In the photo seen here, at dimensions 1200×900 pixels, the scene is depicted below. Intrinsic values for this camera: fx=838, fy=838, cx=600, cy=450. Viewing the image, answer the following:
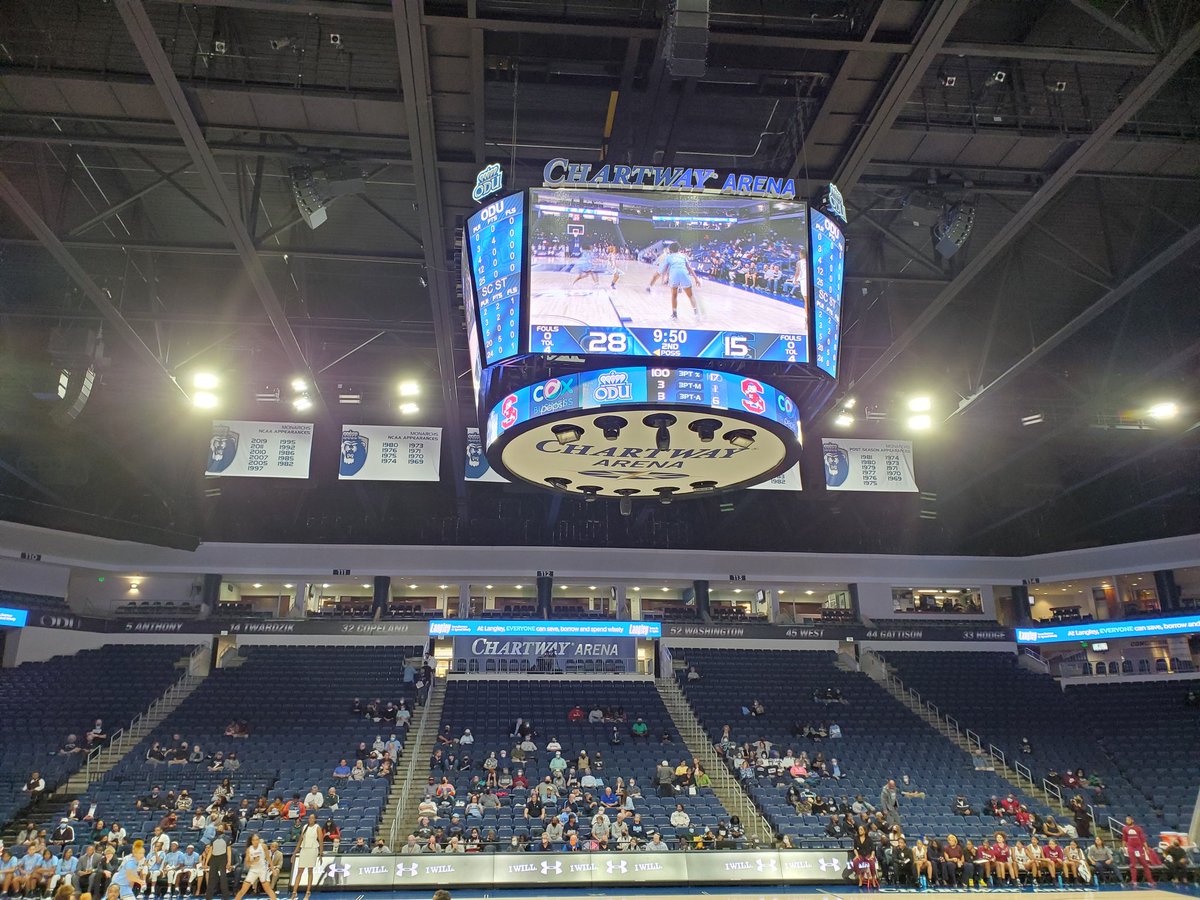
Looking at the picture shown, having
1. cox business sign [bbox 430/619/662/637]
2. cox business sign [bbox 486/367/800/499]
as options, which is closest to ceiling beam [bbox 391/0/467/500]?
cox business sign [bbox 486/367/800/499]

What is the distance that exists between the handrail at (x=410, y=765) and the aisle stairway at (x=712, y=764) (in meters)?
8.11

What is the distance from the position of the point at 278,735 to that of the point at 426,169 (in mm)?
19256

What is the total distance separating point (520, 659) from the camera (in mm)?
31281

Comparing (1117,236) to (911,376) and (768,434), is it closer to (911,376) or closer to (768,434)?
(911,376)

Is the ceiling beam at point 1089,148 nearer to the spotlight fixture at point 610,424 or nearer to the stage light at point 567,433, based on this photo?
the spotlight fixture at point 610,424

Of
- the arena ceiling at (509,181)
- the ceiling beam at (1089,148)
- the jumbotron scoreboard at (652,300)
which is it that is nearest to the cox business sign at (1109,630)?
the arena ceiling at (509,181)

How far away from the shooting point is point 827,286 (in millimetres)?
11492

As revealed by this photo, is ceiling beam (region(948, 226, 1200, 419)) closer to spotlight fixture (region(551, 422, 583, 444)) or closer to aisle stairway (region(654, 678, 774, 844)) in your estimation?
spotlight fixture (region(551, 422, 583, 444))

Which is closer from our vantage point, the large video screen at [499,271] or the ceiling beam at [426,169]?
the ceiling beam at [426,169]

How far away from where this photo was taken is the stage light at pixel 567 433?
11.5 metres

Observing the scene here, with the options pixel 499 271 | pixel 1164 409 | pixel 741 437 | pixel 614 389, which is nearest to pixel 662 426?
pixel 614 389

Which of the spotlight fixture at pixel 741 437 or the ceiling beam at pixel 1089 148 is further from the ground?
the ceiling beam at pixel 1089 148

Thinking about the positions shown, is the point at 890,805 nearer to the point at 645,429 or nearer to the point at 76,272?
the point at 645,429

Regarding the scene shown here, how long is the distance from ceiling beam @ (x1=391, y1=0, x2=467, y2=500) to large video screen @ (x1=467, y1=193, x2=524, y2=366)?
153 centimetres
